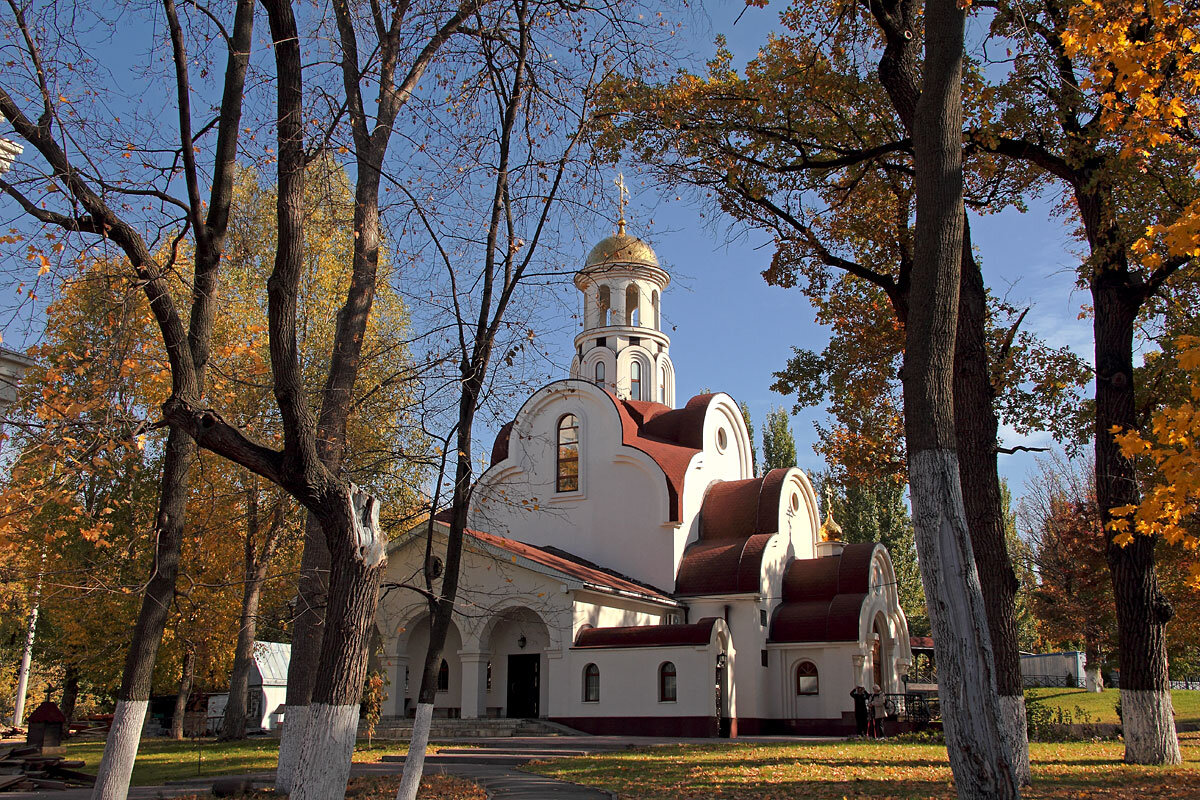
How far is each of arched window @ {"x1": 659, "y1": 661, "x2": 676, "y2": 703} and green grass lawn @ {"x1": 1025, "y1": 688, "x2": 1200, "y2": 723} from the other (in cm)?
1174

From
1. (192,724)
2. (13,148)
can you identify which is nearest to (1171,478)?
(13,148)

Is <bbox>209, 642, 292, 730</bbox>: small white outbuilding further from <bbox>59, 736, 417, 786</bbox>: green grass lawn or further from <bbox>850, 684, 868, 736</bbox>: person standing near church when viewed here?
<bbox>850, 684, 868, 736</bbox>: person standing near church

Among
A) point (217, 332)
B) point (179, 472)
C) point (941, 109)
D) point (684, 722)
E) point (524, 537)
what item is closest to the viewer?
point (941, 109)

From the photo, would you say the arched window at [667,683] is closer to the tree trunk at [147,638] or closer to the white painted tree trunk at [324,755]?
the tree trunk at [147,638]

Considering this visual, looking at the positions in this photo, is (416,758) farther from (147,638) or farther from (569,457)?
(569,457)

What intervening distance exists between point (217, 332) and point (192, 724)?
16.4 metres

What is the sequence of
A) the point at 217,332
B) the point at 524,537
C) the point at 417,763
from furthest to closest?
the point at 524,537 < the point at 217,332 < the point at 417,763

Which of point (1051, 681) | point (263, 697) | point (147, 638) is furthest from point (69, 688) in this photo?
point (1051, 681)

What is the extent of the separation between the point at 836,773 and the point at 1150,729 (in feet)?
14.6

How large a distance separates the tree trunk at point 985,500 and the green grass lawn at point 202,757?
10.7 metres

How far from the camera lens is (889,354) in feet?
55.4

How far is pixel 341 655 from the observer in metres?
7.17

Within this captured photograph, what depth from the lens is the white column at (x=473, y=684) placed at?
22562 millimetres

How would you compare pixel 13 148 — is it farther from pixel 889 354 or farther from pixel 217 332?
pixel 889 354
